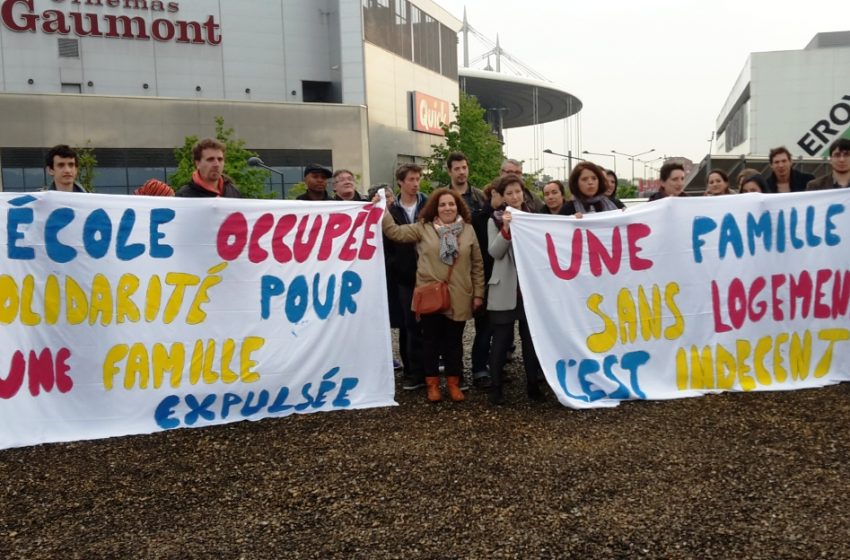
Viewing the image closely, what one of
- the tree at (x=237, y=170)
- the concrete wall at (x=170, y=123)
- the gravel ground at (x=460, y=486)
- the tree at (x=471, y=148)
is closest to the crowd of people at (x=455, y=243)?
the gravel ground at (x=460, y=486)

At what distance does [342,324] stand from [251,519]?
1.80m

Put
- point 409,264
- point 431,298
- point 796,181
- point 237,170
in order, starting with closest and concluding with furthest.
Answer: point 431,298, point 409,264, point 796,181, point 237,170

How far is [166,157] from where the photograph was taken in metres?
31.8

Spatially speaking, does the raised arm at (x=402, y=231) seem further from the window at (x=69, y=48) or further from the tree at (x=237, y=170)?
the window at (x=69, y=48)

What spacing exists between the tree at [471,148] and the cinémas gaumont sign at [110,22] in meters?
11.8

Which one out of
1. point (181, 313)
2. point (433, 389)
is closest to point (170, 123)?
point (181, 313)

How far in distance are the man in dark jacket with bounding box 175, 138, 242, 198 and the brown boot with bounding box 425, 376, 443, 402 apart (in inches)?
76.1

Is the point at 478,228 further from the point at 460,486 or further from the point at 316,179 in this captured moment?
the point at 460,486

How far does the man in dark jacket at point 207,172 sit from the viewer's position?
15.9 ft

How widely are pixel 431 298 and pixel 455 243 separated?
42 centimetres

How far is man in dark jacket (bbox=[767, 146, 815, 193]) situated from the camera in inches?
236

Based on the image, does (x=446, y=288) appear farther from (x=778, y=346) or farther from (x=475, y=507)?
(x=778, y=346)

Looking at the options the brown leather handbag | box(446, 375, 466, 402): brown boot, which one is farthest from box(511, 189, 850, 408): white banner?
box(446, 375, 466, 402): brown boot

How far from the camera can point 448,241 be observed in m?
5.03
